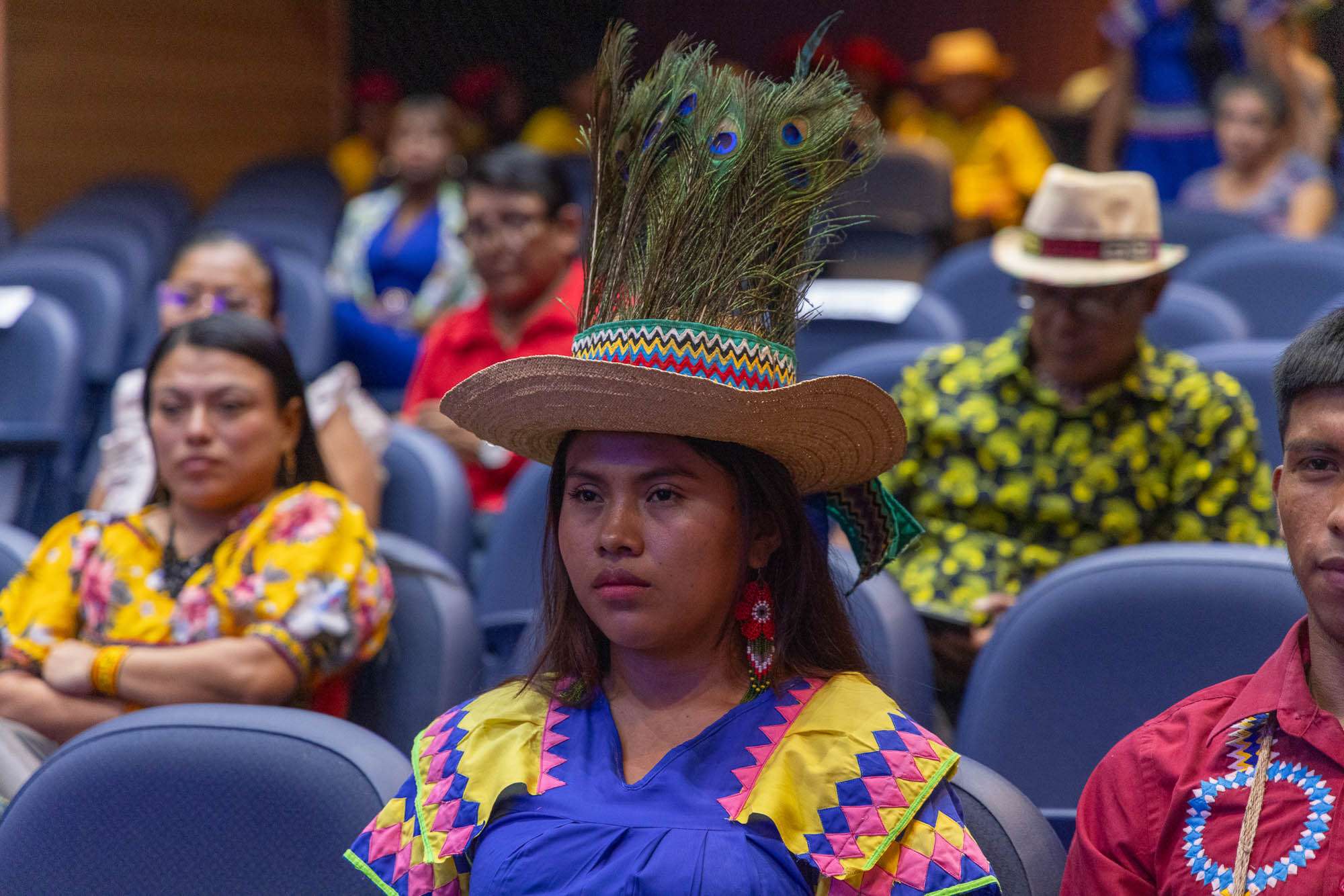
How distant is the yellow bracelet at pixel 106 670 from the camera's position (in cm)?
202

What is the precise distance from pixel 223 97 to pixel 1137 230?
6.70 metres

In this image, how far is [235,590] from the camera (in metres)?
2.08

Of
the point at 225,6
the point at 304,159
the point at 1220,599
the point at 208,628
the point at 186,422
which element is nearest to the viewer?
the point at 1220,599

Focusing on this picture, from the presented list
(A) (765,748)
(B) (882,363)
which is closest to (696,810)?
(A) (765,748)

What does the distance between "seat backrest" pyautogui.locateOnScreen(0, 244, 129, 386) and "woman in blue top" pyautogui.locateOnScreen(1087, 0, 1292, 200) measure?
3.57 m

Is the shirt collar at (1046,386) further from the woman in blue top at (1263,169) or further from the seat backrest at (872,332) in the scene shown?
the woman in blue top at (1263,169)

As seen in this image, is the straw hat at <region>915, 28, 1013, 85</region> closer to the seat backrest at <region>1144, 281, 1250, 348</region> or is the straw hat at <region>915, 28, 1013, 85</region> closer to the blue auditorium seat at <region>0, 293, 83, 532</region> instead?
the seat backrest at <region>1144, 281, 1250, 348</region>

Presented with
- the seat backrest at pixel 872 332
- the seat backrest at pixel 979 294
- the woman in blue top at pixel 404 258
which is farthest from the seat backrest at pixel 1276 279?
the woman in blue top at pixel 404 258

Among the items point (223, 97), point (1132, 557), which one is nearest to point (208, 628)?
point (1132, 557)

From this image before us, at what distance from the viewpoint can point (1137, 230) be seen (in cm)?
275

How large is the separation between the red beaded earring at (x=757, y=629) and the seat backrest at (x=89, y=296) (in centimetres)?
311

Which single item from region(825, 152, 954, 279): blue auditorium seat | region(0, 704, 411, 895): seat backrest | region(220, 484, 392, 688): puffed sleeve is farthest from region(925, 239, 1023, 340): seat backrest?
region(0, 704, 411, 895): seat backrest

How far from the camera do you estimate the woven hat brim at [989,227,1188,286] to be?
2.63 meters

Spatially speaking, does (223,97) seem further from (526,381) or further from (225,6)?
(526,381)
